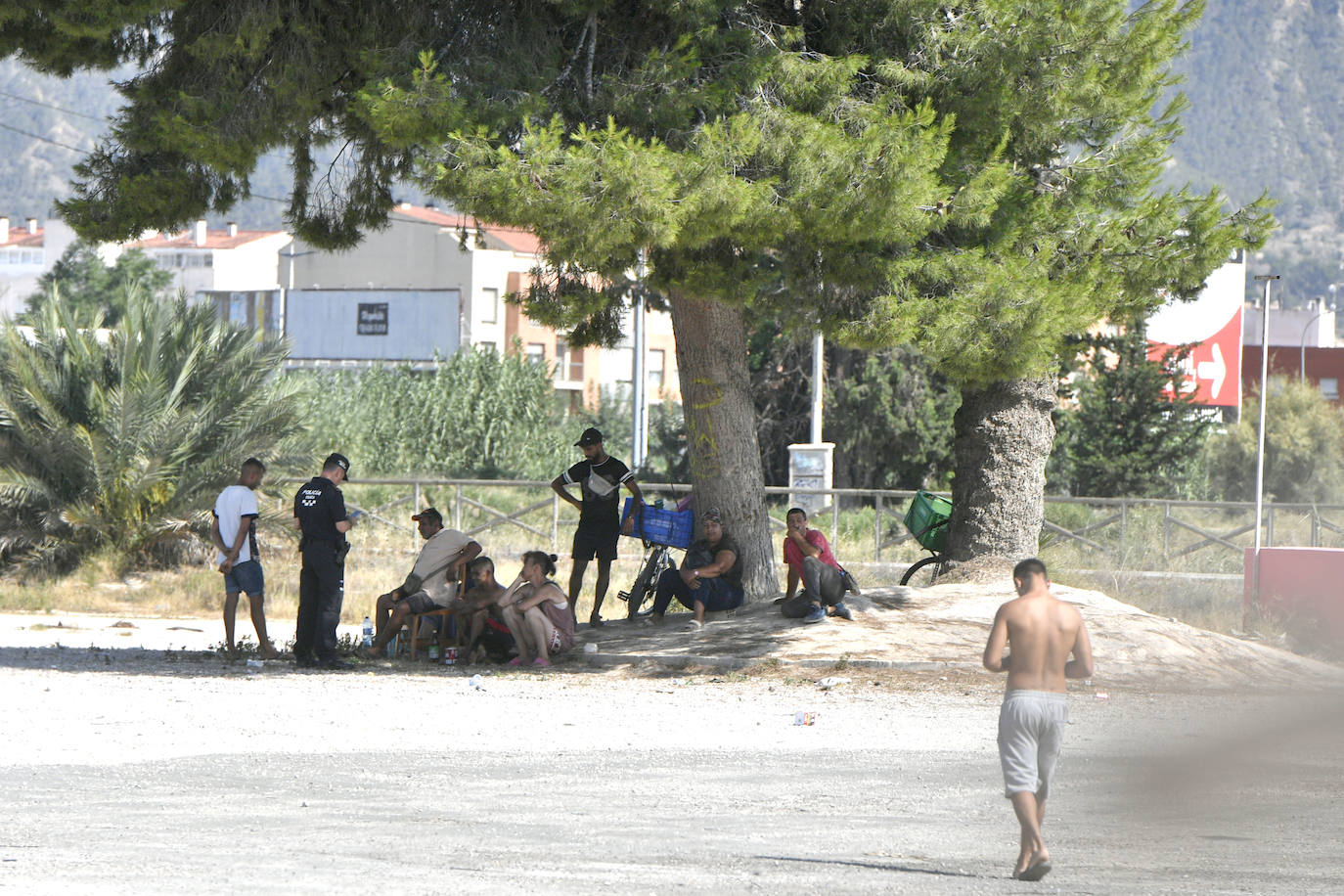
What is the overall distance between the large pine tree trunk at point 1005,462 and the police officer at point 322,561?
5.98m

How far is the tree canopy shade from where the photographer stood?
11680mm

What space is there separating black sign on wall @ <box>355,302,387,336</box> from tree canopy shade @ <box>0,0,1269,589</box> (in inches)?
2316

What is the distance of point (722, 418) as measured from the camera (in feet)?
48.4

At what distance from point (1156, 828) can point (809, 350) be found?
33.6 meters

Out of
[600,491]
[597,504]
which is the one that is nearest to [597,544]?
[597,504]

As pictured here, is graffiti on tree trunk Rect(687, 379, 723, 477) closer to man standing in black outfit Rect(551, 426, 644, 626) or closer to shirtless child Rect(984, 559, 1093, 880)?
man standing in black outfit Rect(551, 426, 644, 626)

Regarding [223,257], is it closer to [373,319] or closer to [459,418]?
[373,319]

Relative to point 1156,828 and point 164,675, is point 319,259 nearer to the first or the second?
point 164,675

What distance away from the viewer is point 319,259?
84.7m

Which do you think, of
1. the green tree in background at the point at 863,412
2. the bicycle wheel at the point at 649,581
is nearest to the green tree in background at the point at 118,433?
the bicycle wheel at the point at 649,581

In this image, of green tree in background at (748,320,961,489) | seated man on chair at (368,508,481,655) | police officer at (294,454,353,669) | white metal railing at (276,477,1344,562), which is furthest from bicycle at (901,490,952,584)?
green tree in background at (748,320,961,489)

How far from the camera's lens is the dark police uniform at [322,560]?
1308cm

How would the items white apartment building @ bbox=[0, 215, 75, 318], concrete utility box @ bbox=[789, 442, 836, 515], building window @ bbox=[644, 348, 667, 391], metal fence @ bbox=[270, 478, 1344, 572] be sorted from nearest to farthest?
metal fence @ bbox=[270, 478, 1344, 572]
concrete utility box @ bbox=[789, 442, 836, 515]
building window @ bbox=[644, 348, 667, 391]
white apartment building @ bbox=[0, 215, 75, 318]

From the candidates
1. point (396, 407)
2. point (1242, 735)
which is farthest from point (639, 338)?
point (1242, 735)
